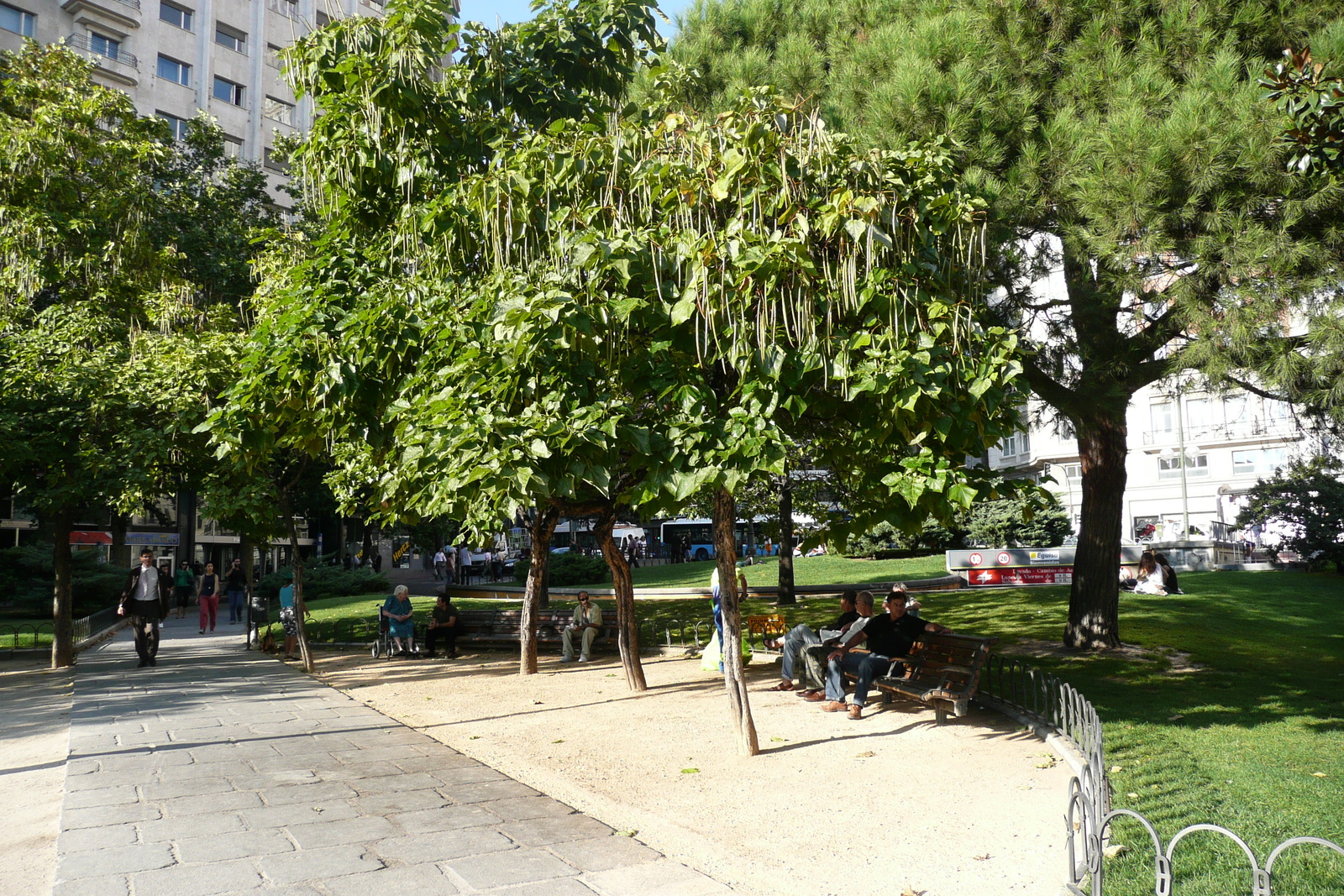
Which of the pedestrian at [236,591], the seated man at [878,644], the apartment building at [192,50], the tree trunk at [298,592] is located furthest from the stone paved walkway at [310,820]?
the apartment building at [192,50]

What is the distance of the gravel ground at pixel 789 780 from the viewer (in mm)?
5051

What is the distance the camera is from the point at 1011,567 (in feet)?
74.0

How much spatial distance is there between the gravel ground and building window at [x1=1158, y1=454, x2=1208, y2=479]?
49.9 metres

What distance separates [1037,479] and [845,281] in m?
2.57

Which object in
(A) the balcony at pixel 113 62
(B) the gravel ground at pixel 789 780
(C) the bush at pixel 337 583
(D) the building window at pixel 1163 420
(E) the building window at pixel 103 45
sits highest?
(E) the building window at pixel 103 45

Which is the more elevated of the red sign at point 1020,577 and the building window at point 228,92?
the building window at point 228,92

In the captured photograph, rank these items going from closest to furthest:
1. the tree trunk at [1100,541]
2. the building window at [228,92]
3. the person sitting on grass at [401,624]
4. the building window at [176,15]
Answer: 1. the tree trunk at [1100,541]
2. the person sitting on grass at [401,624]
3. the building window at [176,15]
4. the building window at [228,92]

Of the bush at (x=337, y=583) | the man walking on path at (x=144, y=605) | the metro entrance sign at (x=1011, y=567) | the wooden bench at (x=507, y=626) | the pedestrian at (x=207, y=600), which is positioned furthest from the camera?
the bush at (x=337, y=583)

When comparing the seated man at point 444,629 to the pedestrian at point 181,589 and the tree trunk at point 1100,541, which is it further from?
the pedestrian at point 181,589

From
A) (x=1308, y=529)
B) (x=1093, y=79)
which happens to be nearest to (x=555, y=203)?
(x=1093, y=79)

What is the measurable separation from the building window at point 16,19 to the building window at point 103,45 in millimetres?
2064

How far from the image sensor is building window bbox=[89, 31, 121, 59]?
39.4 metres

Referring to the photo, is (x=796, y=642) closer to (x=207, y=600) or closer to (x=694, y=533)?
(x=207, y=600)

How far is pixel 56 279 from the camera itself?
14.9m
